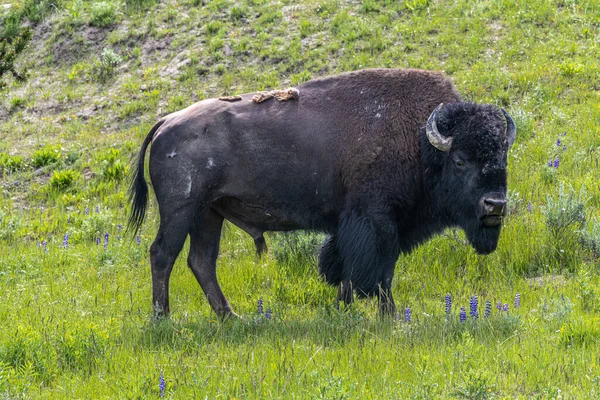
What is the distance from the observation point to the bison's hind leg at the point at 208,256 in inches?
305

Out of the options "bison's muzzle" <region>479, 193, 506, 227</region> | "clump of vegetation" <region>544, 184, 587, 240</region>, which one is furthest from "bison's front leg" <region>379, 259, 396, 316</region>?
"clump of vegetation" <region>544, 184, 587, 240</region>

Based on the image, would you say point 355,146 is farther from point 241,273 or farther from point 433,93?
point 241,273

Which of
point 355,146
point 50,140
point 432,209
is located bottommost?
point 50,140

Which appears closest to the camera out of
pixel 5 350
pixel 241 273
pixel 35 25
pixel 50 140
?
pixel 5 350

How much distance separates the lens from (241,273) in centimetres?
877

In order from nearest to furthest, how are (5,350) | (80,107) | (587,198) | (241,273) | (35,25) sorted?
(5,350), (241,273), (587,198), (80,107), (35,25)

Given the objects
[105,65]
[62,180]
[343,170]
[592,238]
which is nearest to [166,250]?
[343,170]

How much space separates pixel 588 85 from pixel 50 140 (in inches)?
361

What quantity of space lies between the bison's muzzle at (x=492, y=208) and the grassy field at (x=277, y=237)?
2.77ft

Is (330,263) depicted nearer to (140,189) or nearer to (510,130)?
(140,189)

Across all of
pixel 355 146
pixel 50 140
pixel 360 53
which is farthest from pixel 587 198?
pixel 50 140

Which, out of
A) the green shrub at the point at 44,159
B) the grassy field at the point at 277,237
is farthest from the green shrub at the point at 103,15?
the green shrub at the point at 44,159

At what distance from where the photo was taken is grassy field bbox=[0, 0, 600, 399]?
5.40 metres

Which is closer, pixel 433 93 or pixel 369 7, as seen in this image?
pixel 433 93
